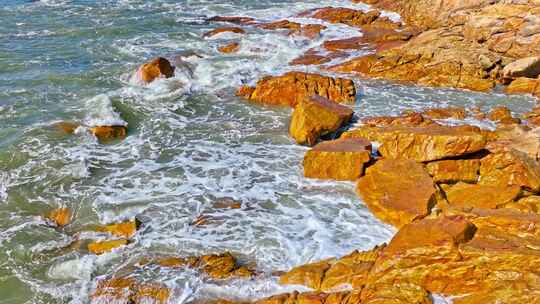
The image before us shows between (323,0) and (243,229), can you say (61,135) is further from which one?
(323,0)

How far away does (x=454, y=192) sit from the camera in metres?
11.5

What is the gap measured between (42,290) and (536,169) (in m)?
10.5

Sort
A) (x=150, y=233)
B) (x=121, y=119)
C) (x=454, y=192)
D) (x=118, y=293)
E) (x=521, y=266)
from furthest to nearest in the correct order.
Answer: (x=121, y=119), (x=454, y=192), (x=150, y=233), (x=118, y=293), (x=521, y=266)

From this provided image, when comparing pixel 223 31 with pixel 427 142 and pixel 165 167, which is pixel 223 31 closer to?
pixel 165 167

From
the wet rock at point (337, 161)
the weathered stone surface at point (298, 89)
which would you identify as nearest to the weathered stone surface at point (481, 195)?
the wet rock at point (337, 161)

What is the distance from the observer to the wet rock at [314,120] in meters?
14.2

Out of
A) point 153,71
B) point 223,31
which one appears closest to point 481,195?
point 153,71

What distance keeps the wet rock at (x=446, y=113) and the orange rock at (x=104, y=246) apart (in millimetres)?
10525

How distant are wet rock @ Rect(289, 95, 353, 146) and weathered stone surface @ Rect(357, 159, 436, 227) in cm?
256

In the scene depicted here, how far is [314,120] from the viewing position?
14.2 metres

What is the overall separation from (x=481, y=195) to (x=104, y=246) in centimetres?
784

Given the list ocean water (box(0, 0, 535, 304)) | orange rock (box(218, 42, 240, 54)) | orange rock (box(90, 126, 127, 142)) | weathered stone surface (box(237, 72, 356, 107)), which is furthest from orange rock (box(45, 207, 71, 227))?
orange rock (box(218, 42, 240, 54))

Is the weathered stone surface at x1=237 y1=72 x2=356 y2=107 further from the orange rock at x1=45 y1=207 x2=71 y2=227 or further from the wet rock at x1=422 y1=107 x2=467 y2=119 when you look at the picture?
the orange rock at x1=45 y1=207 x2=71 y2=227

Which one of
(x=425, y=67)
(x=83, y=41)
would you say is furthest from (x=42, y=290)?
(x=83, y=41)
